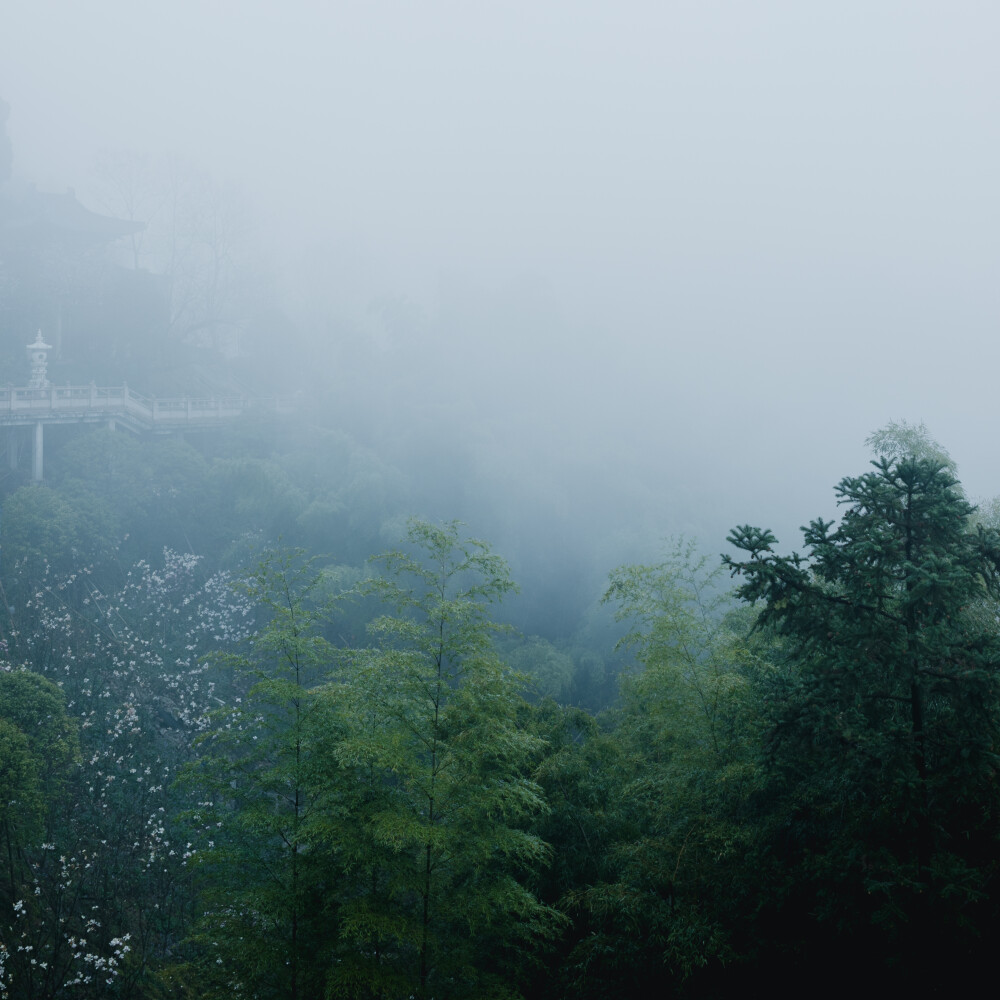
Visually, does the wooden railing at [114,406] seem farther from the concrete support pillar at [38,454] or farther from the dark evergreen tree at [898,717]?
the dark evergreen tree at [898,717]

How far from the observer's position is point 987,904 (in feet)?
16.0

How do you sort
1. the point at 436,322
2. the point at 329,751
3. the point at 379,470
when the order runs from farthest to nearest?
the point at 436,322 → the point at 379,470 → the point at 329,751

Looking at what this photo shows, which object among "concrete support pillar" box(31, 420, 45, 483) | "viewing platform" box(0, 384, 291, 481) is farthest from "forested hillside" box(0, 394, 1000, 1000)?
"viewing platform" box(0, 384, 291, 481)

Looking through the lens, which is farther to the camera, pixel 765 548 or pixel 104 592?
pixel 104 592

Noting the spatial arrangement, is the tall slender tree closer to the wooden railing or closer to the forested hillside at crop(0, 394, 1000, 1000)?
the forested hillside at crop(0, 394, 1000, 1000)

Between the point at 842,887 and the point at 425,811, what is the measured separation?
3.38 m

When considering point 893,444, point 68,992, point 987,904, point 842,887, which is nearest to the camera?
point 987,904

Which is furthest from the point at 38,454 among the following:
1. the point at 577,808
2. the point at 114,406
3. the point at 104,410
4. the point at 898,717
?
the point at 898,717

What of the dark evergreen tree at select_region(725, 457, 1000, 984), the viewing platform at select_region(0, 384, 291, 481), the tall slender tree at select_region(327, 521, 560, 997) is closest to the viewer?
the dark evergreen tree at select_region(725, 457, 1000, 984)

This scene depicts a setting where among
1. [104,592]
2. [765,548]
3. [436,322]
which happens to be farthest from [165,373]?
[765,548]

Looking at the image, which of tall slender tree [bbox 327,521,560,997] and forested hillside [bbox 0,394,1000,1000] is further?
tall slender tree [bbox 327,521,560,997]

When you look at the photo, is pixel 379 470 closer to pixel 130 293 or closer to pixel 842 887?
pixel 130 293

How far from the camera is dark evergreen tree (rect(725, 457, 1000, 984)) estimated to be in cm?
464

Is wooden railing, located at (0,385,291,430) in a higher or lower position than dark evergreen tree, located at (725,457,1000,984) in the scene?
higher
